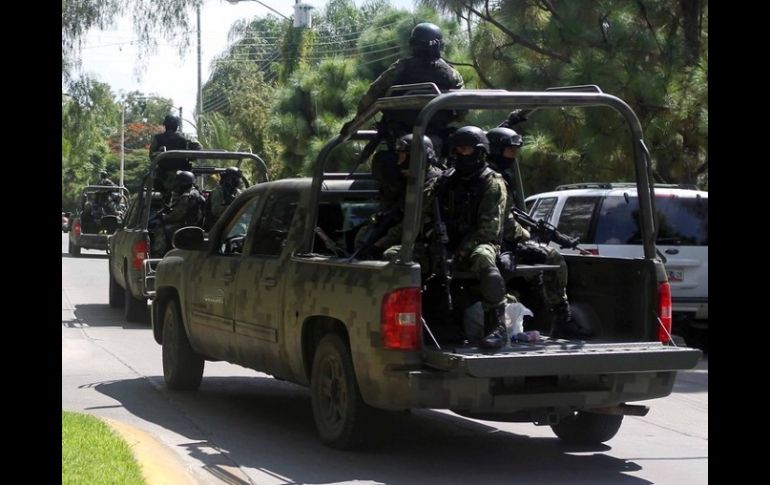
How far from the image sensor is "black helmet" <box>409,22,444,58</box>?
972 cm

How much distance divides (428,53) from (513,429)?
289cm

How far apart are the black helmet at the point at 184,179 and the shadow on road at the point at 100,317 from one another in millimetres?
1907

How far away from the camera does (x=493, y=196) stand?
782cm

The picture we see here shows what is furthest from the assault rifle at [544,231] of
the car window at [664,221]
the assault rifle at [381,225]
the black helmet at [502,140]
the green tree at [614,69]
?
the green tree at [614,69]

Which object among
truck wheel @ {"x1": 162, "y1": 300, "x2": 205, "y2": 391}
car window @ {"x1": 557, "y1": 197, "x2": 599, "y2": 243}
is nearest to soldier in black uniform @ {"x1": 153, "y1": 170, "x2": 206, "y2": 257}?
car window @ {"x1": 557, "y1": 197, "x2": 599, "y2": 243}

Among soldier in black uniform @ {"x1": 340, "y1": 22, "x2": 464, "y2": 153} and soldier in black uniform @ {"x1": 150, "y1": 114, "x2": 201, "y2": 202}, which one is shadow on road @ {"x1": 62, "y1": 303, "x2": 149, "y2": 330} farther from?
soldier in black uniform @ {"x1": 340, "y1": 22, "x2": 464, "y2": 153}

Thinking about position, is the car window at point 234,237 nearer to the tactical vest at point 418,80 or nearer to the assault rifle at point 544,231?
the tactical vest at point 418,80

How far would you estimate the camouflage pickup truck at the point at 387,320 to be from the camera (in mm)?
7207

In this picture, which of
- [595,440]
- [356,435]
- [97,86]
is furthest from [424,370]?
[97,86]

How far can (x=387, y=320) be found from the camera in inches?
284

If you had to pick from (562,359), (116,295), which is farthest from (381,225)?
(116,295)

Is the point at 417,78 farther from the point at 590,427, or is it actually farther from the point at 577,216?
the point at 577,216

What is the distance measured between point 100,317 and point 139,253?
247cm

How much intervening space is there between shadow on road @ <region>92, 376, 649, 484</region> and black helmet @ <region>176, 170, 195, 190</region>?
587 cm
